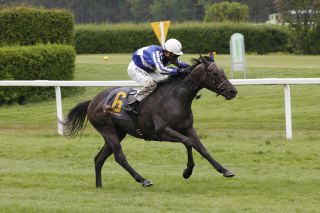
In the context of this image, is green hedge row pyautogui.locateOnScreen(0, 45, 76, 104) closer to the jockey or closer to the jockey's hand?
the jockey

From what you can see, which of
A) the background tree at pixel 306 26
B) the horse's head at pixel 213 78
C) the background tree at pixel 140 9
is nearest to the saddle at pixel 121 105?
the horse's head at pixel 213 78

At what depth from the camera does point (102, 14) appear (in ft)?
239

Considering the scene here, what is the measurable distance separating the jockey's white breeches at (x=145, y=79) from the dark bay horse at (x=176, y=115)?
71 mm

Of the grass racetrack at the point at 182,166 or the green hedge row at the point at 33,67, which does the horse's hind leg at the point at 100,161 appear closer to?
the grass racetrack at the point at 182,166

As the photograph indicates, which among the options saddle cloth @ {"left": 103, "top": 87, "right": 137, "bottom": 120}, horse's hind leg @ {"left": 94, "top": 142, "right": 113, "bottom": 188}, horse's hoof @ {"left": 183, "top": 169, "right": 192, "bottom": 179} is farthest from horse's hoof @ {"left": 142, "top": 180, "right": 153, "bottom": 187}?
saddle cloth @ {"left": 103, "top": 87, "right": 137, "bottom": 120}

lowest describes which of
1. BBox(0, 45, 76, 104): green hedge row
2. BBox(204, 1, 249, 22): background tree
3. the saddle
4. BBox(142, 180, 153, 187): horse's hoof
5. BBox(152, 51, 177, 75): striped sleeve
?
BBox(204, 1, 249, 22): background tree

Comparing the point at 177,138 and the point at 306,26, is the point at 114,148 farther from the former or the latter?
the point at 306,26

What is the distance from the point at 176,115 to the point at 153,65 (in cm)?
62

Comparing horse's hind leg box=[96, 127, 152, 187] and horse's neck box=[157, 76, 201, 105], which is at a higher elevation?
horse's neck box=[157, 76, 201, 105]

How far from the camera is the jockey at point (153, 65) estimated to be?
898 centimetres

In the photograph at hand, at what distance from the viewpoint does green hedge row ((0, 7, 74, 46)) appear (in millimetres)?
21500

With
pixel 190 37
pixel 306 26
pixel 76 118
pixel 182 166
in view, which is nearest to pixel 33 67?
pixel 182 166

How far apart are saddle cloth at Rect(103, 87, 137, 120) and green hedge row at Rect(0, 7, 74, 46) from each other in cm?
1225

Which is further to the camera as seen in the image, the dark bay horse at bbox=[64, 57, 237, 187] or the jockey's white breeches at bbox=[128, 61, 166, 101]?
the jockey's white breeches at bbox=[128, 61, 166, 101]
